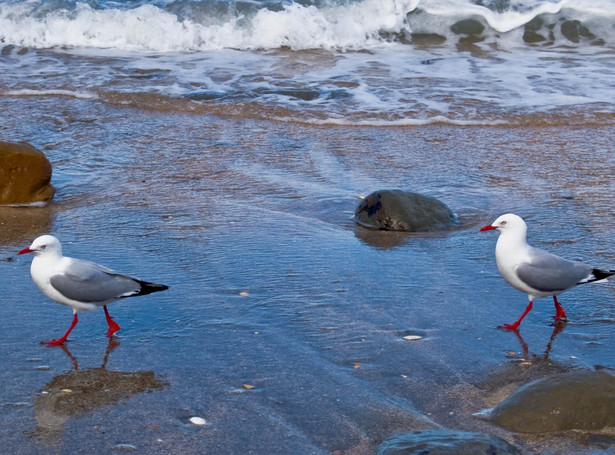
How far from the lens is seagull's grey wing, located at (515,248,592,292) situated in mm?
4777

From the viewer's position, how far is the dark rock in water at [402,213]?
6426 mm

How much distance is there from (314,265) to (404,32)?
12.4 m

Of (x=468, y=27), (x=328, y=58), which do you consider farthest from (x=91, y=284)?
(x=468, y=27)

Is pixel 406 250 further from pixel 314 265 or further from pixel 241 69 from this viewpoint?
pixel 241 69

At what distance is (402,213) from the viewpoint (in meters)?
6.45

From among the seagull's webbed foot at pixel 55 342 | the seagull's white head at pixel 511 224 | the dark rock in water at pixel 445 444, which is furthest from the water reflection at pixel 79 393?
the seagull's white head at pixel 511 224

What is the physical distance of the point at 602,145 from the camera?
920 cm

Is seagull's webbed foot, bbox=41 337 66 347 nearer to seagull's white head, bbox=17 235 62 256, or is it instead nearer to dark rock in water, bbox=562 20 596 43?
seagull's white head, bbox=17 235 62 256

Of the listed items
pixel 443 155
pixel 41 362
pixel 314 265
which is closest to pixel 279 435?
pixel 41 362

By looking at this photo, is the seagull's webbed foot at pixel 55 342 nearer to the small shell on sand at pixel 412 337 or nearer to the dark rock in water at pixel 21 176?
the small shell on sand at pixel 412 337

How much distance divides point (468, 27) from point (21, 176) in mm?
12614

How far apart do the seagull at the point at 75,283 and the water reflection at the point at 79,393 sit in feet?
1.05

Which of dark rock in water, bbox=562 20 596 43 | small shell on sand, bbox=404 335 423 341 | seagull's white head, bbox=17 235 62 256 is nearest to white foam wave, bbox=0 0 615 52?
dark rock in water, bbox=562 20 596 43

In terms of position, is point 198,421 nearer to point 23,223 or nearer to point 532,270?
point 532,270
